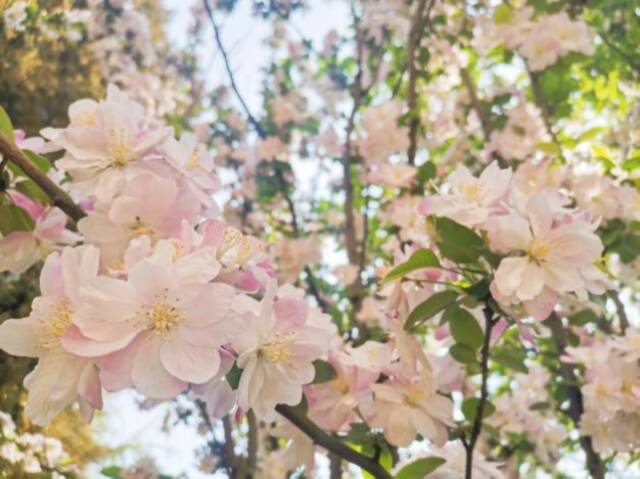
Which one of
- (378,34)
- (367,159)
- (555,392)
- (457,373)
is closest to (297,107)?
(378,34)

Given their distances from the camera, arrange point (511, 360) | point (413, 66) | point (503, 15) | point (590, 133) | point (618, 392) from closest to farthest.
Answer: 1. point (511, 360)
2. point (618, 392)
3. point (590, 133)
4. point (413, 66)
5. point (503, 15)

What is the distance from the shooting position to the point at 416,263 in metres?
0.77

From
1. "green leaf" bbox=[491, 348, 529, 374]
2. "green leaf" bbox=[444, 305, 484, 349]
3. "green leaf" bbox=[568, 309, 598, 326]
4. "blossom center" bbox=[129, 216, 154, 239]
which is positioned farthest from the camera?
"green leaf" bbox=[568, 309, 598, 326]

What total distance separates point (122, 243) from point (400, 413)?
13.5 inches

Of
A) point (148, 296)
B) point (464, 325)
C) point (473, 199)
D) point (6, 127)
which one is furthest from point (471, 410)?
point (6, 127)

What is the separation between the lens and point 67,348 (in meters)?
0.58

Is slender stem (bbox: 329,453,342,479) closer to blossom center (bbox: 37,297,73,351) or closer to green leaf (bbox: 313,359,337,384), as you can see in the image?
green leaf (bbox: 313,359,337,384)

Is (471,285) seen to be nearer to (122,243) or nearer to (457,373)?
(457,373)

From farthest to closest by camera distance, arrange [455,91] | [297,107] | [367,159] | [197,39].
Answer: [197,39] < [297,107] < [455,91] < [367,159]

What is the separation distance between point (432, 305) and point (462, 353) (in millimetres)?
81

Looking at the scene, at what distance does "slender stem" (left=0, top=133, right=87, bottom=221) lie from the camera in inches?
26.1

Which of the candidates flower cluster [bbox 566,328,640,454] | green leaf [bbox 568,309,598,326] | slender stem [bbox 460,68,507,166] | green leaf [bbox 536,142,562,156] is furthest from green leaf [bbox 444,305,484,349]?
slender stem [bbox 460,68,507,166]

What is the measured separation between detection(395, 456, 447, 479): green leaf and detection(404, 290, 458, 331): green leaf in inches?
6.7

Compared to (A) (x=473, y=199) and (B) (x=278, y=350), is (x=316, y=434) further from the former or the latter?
(A) (x=473, y=199)
